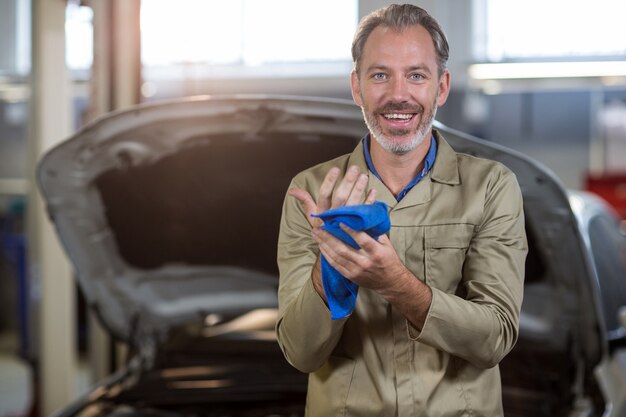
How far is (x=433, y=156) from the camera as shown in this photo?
971 mm

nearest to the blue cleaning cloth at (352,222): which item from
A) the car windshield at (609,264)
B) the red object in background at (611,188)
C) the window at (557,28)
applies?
the window at (557,28)

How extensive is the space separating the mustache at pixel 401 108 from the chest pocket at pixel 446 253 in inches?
5.2

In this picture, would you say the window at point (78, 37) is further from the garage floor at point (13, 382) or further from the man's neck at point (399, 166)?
the man's neck at point (399, 166)

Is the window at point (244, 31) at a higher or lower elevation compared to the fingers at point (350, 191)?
higher

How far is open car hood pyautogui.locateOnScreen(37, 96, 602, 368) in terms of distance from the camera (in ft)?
4.46

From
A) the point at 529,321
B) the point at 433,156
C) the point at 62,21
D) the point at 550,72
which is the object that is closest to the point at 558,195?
the point at 529,321

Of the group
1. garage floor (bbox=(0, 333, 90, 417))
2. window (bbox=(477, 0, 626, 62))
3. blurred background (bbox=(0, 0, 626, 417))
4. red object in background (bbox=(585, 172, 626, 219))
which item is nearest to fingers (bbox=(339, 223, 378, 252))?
blurred background (bbox=(0, 0, 626, 417))

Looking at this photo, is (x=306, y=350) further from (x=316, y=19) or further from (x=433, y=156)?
(x=316, y=19)

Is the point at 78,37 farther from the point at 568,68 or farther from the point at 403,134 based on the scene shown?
the point at 403,134

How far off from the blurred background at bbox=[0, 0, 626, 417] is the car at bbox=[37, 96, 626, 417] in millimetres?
190

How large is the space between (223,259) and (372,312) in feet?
2.69

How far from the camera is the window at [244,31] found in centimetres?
145

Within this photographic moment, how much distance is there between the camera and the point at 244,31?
1731mm

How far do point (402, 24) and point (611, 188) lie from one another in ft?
15.2
